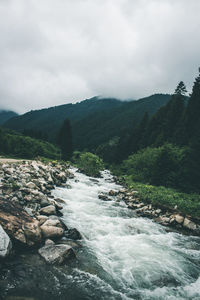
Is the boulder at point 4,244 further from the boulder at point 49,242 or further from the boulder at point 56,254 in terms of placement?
the boulder at point 49,242

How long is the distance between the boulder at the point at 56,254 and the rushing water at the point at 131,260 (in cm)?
52

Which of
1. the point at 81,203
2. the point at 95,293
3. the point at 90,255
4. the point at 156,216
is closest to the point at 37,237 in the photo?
the point at 90,255

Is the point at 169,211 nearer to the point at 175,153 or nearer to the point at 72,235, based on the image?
the point at 72,235

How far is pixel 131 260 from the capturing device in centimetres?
661

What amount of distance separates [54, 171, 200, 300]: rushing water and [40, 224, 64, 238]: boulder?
1210 mm

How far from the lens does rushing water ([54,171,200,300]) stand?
5039 mm

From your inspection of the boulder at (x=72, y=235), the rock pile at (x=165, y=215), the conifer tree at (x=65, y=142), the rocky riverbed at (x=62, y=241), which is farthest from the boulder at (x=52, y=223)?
the conifer tree at (x=65, y=142)

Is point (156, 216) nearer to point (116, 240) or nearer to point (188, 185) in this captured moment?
point (116, 240)

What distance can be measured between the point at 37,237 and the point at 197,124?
31.0 m

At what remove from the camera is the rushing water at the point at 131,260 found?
5.04m

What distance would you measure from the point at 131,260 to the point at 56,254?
318cm

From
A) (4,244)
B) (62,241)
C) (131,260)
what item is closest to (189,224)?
(131,260)

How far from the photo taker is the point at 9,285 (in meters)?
4.21

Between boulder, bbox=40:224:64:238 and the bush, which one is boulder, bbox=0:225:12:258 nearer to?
boulder, bbox=40:224:64:238
